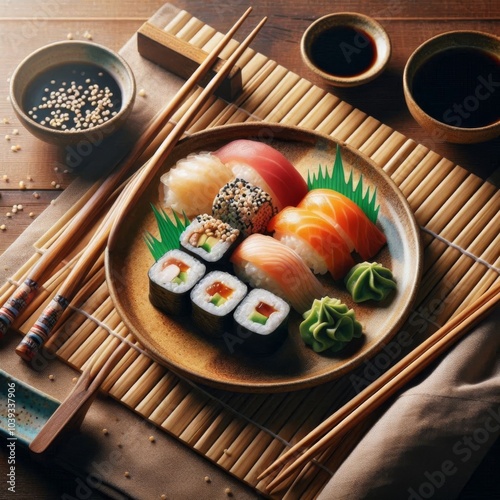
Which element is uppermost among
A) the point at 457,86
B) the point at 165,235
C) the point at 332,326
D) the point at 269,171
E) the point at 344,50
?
the point at 457,86

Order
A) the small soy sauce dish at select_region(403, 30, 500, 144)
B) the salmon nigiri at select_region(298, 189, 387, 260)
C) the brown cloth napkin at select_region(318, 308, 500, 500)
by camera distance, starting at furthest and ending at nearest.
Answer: the small soy sauce dish at select_region(403, 30, 500, 144) → the salmon nigiri at select_region(298, 189, 387, 260) → the brown cloth napkin at select_region(318, 308, 500, 500)

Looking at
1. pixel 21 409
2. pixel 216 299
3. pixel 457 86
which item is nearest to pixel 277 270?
pixel 216 299

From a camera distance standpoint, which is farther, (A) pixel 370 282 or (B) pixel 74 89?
(B) pixel 74 89

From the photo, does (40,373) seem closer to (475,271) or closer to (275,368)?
(275,368)

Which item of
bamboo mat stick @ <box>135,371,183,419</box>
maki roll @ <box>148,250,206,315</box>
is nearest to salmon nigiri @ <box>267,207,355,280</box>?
maki roll @ <box>148,250,206,315</box>

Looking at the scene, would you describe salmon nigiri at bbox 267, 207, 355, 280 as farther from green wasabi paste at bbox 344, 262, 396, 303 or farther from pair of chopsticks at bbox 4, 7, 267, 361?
pair of chopsticks at bbox 4, 7, 267, 361

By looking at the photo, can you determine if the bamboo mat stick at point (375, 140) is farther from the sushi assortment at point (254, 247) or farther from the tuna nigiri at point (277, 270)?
the tuna nigiri at point (277, 270)

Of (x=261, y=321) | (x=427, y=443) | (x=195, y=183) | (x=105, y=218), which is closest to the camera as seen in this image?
(x=427, y=443)

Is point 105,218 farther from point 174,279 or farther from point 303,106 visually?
point 303,106
